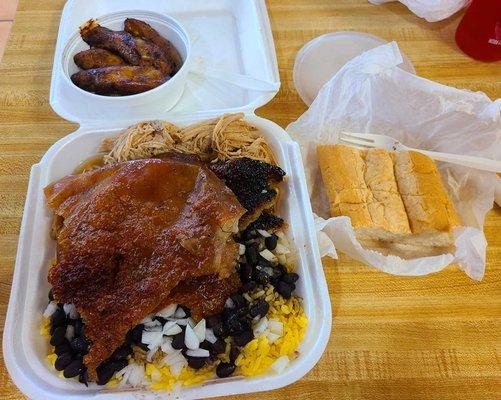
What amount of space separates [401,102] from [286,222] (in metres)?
0.87

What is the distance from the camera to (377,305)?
1556 millimetres

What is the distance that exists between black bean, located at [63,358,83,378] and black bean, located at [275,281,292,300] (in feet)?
2.03

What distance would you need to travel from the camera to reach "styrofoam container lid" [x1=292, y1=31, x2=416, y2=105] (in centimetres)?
214

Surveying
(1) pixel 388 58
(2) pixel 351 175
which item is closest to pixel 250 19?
(1) pixel 388 58

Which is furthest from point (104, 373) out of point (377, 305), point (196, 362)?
point (377, 305)

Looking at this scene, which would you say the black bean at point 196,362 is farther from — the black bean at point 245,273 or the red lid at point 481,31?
the red lid at point 481,31

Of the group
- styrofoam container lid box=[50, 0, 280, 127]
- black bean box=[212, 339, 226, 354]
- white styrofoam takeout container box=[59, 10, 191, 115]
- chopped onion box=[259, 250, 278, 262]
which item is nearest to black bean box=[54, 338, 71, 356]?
black bean box=[212, 339, 226, 354]

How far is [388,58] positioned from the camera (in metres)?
1.87

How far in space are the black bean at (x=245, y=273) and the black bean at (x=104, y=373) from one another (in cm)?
46

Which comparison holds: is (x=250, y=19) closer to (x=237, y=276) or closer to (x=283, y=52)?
(x=283, y=52)

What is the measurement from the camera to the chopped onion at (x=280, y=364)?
1.24 metres

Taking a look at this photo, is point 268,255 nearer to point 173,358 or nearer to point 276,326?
point 276,326

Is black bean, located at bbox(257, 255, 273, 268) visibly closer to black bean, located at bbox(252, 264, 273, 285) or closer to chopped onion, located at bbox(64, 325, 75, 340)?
black bean, located at bbox(252, 264, 273, 285)

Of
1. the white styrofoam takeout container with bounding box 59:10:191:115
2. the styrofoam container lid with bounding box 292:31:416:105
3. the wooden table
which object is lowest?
the wooden table
